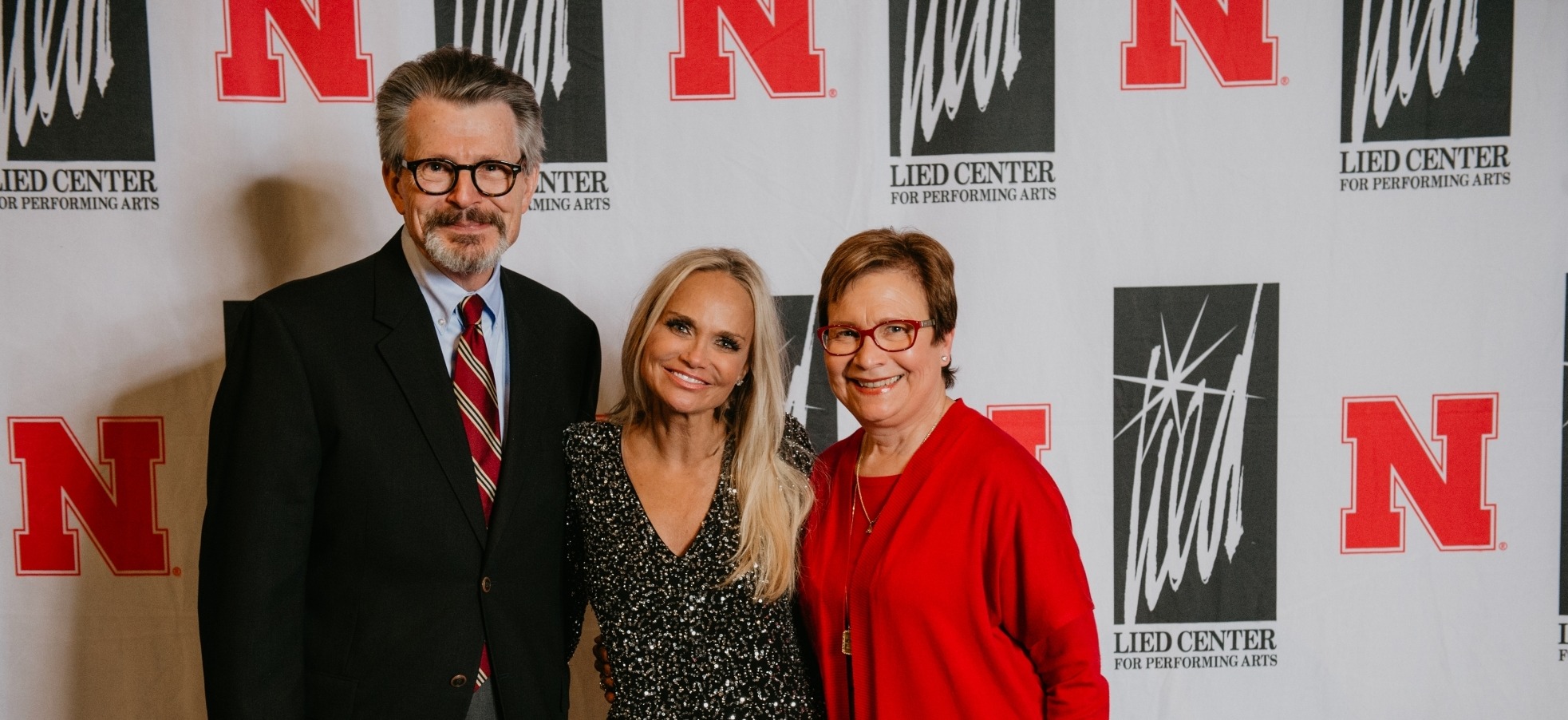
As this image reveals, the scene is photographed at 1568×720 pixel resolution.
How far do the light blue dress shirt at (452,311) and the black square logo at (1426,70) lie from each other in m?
1.77

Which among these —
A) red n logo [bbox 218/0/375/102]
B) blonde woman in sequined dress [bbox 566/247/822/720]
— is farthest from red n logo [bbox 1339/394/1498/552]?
red n logo [bbox 218/0/375/102]

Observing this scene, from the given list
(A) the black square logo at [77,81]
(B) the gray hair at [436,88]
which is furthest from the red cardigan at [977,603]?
(A) the black square logo at [77,81]

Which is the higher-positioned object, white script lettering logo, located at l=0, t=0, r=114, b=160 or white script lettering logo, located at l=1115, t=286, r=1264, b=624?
white script lettering logo, located at l=0, t=0, r=114, b=160

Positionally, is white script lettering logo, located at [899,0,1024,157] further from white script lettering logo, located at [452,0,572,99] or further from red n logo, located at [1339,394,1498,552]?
red n logo, located at [1339,394,1498,552]

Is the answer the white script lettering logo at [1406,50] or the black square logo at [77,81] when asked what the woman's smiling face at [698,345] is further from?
the white script lettering logo at [1406,50]

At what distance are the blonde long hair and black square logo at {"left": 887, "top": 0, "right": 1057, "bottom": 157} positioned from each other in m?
0.69

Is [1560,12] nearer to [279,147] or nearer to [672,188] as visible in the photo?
[672,188]

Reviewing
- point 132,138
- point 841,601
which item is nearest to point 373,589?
point 841,601

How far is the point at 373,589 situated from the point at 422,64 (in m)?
0.73

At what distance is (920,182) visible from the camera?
2074 mm

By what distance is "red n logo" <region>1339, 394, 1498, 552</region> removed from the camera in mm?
2152

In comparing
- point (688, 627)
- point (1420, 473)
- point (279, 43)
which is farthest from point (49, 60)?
point (1420, 473)

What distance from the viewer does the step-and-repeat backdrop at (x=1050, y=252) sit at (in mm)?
2010

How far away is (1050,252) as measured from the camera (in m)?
2.09
